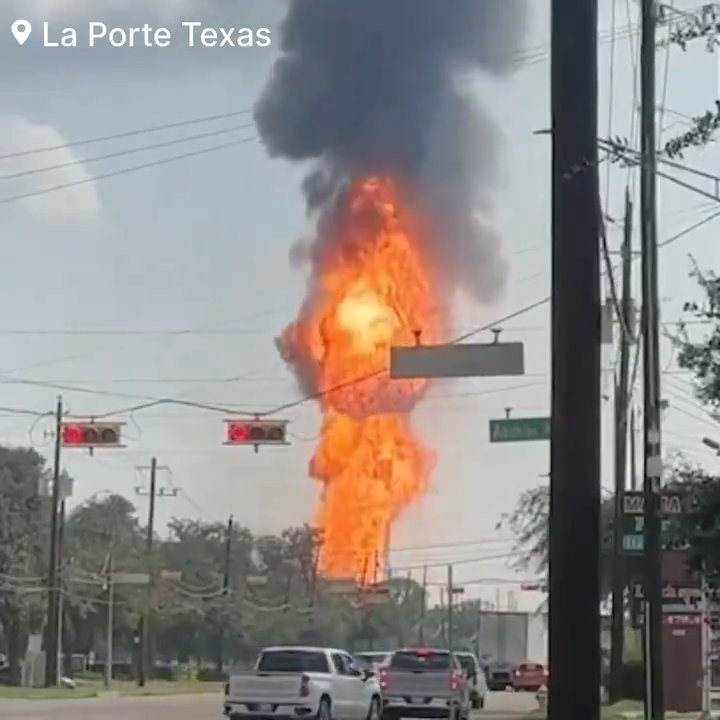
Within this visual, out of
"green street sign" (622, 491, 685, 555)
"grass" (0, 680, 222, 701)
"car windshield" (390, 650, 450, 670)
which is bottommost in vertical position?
"grass" (0, 680, 222, 701)

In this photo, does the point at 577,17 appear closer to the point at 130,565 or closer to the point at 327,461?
the point at 327,461

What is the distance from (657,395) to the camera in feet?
81.3

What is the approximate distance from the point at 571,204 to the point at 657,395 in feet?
59.7

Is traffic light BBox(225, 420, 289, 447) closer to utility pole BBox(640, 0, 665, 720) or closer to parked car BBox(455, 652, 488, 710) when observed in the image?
parked car BBox(455, 652, 488, 710)

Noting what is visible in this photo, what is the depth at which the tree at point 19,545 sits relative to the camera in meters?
69.6

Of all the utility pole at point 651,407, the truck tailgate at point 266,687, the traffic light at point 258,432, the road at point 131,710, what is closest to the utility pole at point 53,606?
the road at point 131,710

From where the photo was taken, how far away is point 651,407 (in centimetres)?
2428

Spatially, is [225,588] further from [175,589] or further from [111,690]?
[111,690]

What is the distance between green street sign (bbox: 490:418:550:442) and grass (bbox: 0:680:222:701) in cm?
2582

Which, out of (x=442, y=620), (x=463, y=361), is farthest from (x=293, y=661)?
(x=442, y=620)

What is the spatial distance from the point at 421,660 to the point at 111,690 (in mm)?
29297

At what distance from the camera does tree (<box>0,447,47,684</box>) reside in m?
69.6

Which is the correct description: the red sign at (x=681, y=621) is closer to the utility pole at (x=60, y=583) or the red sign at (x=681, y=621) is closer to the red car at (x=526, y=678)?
the red car at (x=526, y=678)

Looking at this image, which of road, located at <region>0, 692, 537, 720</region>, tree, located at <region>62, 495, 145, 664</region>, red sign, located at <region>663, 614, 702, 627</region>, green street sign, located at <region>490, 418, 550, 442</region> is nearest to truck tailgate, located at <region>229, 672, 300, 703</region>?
green street sign, located at <region>490, 418, 550, 442</region>
